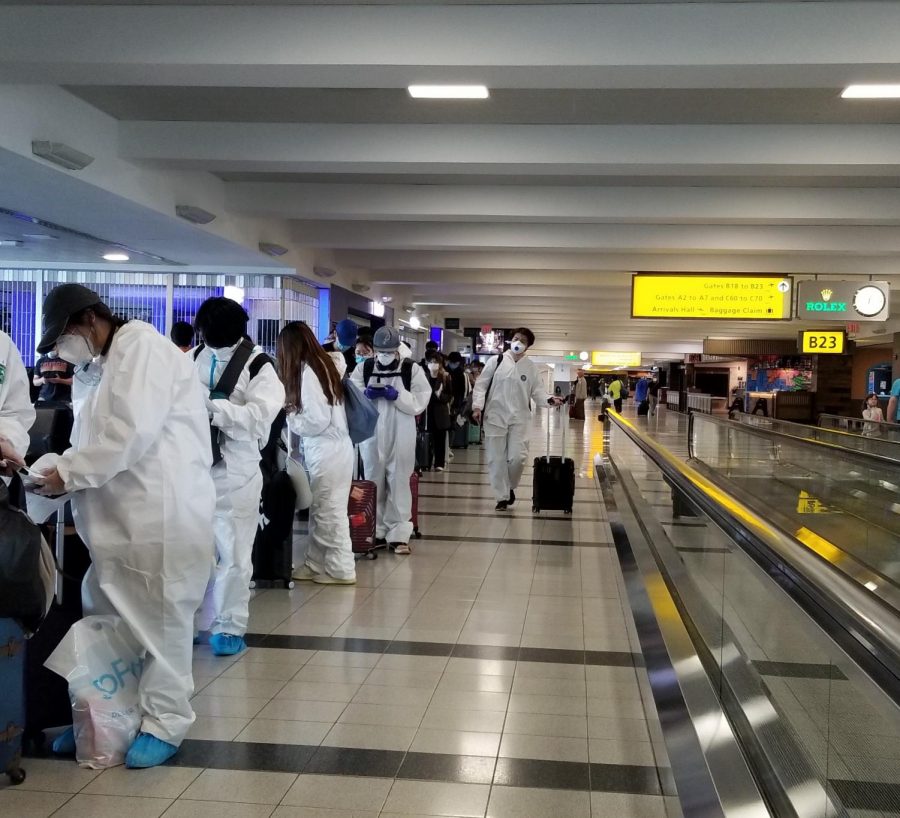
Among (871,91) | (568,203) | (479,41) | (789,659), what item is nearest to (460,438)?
(568,203)

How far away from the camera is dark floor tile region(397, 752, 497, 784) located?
3363 millimetres

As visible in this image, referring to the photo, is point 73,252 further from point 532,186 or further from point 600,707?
point 600,707

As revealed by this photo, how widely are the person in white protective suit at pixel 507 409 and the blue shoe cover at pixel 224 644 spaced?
5.58 m

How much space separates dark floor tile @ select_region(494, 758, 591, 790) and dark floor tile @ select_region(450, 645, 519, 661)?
1.30 metres

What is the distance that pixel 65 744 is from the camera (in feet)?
11.5

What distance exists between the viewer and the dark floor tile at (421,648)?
4895 mm

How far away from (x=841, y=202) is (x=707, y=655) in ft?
28.5

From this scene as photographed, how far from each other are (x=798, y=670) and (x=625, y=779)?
1482 millimetres

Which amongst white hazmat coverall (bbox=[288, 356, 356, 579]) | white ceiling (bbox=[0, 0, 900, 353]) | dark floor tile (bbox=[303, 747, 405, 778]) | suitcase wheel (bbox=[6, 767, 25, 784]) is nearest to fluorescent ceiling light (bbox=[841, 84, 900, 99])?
white ceiling (bbox=[0, 0, 900, 353])

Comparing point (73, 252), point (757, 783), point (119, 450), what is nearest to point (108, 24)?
point (119, 450)

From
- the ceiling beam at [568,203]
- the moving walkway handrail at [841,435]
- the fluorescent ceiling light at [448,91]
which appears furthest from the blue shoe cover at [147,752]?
the ceiling beam at [568,203]

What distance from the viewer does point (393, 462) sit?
307 inches

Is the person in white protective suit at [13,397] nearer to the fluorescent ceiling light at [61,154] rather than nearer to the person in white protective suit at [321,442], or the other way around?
→ the person in white protective suit at [321,442]

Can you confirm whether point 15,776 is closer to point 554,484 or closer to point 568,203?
point 554,484
